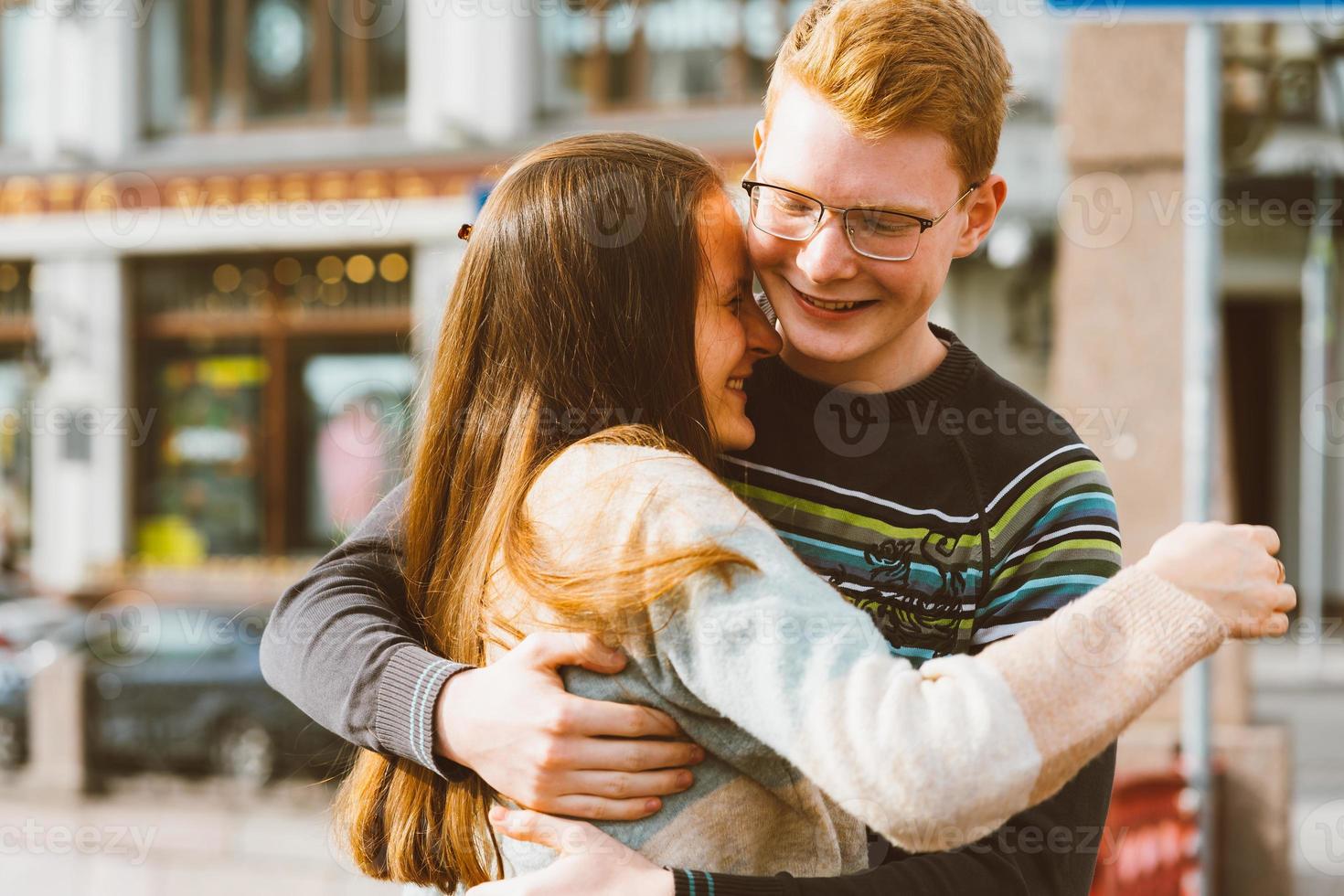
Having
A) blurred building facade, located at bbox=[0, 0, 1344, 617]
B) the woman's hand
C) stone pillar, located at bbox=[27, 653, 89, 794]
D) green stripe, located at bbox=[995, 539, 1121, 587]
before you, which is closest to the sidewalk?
stone pillar, located at bbox=[27, 653, 89, 794]

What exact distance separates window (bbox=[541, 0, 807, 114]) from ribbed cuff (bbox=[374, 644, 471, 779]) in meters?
10.6

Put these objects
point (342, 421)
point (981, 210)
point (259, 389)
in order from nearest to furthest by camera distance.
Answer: point (981, 210) < point (342, 421) < point (259, 389)

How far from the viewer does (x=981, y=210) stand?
1666 mm

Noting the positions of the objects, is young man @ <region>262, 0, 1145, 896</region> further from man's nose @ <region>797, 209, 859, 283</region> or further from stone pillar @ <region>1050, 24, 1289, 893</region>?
stone pillar @ <region>1050, 24, 1289, 893</region>

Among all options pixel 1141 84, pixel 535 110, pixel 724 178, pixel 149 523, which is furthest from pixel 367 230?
pixel 724 178

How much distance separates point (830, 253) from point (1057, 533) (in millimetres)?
428

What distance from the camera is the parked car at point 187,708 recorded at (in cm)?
815

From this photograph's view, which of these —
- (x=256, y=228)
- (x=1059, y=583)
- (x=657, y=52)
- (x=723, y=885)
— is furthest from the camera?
(x=256, y=228)

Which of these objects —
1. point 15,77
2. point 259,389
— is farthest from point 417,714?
point 15,77

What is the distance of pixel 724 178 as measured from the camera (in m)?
1.64

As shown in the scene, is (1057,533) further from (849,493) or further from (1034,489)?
(849,493)

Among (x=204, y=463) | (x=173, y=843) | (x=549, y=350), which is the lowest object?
(x=173, y=843)

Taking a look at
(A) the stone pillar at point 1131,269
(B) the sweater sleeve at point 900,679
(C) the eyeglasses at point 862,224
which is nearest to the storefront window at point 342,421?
(A) the stone pillar at point 1131,269

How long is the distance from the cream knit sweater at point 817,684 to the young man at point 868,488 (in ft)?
0.17
